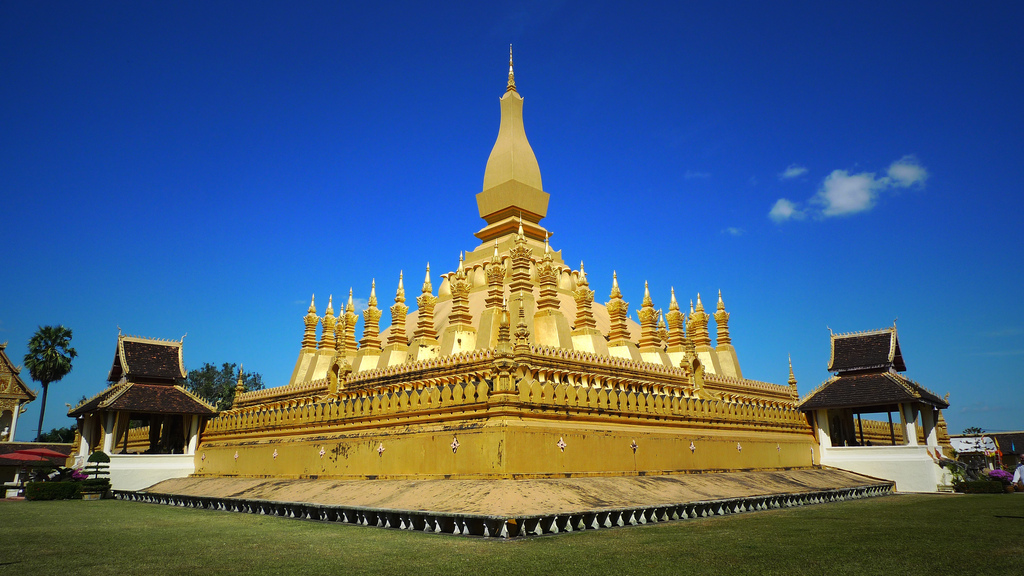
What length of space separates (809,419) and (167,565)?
821 inches

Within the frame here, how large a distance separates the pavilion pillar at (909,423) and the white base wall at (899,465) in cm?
52

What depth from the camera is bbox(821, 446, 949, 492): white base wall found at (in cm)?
2042

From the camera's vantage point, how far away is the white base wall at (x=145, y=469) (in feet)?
70.9

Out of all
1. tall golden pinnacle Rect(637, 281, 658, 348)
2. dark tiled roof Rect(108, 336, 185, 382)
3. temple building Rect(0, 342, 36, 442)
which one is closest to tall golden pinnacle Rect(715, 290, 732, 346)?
tall golden pinnacle Rect(637, 281, 658, 348)

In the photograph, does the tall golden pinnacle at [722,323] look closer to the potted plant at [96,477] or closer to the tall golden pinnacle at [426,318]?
the tall golden pinnacle at [426,318]

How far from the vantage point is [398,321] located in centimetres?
2355

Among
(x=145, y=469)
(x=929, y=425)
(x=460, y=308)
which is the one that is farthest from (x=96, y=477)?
(x=929, y=425)

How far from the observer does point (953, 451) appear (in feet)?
77.4

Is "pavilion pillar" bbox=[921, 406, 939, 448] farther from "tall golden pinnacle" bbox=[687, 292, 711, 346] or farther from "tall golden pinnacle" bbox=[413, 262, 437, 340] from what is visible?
"tall golden pinnacle" bbox=[413, 262, 437, 340]

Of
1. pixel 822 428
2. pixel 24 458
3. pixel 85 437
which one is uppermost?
pixel 822 428

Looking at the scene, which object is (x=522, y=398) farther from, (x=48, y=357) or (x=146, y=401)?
(x=48, y=357)

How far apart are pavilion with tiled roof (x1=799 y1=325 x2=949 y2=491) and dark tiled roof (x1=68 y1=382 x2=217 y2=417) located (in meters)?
21.4

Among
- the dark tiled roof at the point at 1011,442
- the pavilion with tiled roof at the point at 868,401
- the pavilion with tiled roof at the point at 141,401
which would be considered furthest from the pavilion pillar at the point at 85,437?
the dark tiled roof at the point at 1011,442

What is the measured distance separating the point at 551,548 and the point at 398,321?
625 inches
